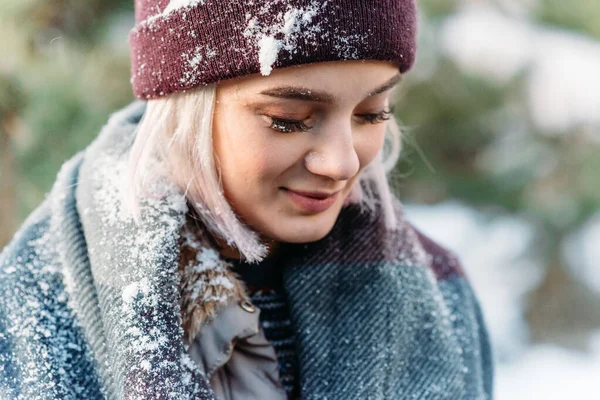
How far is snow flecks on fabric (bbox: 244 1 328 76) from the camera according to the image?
83 cm

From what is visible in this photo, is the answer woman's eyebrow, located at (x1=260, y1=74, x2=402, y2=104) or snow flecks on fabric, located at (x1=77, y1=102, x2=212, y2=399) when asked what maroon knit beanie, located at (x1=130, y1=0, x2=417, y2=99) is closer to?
woman's eyebrow, located at (x1=260, y1=74, x2=402, y2=104)

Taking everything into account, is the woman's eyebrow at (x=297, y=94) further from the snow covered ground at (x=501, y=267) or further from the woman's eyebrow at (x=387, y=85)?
the snow covered ground at (x=501, y=267)

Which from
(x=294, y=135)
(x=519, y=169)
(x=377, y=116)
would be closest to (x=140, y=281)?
(x=294, y=135)

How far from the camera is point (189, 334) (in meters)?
0.92

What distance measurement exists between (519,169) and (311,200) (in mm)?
1840

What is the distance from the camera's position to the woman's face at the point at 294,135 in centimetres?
86

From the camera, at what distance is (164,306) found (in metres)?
0.88

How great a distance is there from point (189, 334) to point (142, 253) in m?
0.14

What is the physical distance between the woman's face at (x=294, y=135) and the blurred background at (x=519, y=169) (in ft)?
4.12

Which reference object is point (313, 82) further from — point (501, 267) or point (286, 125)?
point (501, 267)

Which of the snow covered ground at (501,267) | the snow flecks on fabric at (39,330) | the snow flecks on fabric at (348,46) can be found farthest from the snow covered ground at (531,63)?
the snow flecks on fabric at (39,330)

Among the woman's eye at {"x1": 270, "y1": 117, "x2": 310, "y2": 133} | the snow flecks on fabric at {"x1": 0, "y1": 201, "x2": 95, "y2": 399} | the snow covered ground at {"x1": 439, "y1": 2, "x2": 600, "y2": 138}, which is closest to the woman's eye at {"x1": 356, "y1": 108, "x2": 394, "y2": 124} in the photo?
the woman's eye at {"x1": 270, "y1": 117, "x2": 310, "y2": 133}

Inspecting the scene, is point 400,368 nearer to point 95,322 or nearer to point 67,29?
point 95,322

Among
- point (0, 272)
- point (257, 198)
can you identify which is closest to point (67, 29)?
point (0, 272)
